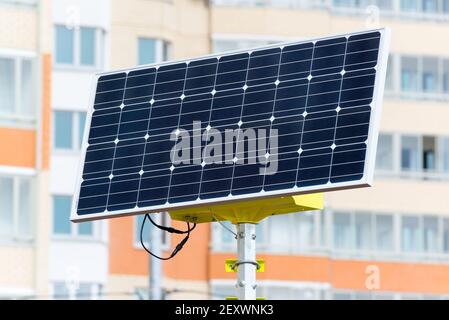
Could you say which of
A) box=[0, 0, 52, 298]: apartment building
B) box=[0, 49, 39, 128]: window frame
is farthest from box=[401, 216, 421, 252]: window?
box=[0, 49, 39, 128]: window frame

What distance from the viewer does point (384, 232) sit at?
249ft

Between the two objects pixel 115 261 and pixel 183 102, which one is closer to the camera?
pixel 183 102

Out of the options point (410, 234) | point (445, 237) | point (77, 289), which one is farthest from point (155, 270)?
point (445, 237)

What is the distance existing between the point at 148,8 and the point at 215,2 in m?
3.09

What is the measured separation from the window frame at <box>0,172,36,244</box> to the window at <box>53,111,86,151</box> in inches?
75.2

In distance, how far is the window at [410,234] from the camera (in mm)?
76000

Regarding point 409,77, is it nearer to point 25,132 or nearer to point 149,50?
point 149,50

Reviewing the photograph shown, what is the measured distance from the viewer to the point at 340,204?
7488 centimetres

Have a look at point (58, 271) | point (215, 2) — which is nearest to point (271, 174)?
point (58, 271)

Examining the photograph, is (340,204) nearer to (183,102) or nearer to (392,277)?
(392,277)

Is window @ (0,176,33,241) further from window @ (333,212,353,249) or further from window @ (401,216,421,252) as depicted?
window @ (401,216,421,252)

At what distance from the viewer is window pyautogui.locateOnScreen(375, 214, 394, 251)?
75562 mm

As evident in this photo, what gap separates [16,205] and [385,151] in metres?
16.1
